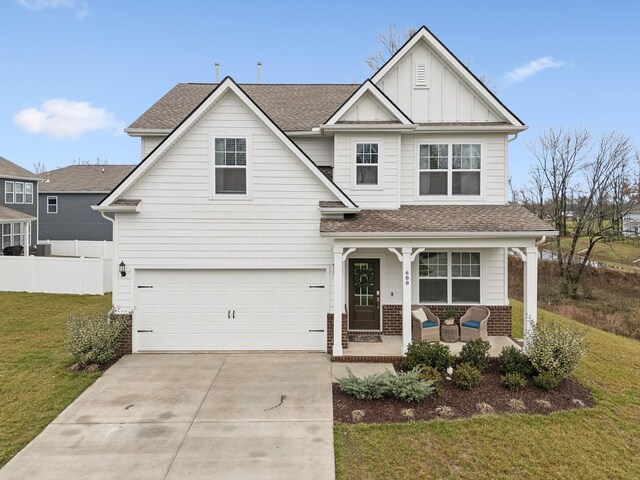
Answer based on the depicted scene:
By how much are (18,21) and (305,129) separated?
14849 mm

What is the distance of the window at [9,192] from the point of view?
2779 cm

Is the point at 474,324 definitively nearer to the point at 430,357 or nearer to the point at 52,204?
the point at 430,357

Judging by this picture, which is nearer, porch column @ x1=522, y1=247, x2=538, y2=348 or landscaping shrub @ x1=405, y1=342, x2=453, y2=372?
landscaping shrub @ x1=405, y1=342, x2=453, y2=372

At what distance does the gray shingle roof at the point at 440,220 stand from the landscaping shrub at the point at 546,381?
3.44 m

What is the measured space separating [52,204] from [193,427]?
32496 millimetres

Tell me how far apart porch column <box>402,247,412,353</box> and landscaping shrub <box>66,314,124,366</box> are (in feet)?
23.8

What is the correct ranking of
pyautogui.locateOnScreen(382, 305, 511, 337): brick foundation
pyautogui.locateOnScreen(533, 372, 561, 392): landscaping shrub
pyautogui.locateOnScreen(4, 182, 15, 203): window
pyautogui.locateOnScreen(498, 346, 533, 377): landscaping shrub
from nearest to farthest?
pyautogui.locateOnScreen(533, 372, 561, 392): landscaping shrub
pyautogui.locateOnScreen(498, 346, 533, 377): landscaping shrub
pyautogui.locateOnScreen(382, 305, 511, 337): brick foundation
pyautogui.locateOnScreen(4, 182, 15, 203): window

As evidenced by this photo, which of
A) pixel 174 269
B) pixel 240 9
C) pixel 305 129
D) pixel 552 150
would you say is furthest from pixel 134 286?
pixel 552 150

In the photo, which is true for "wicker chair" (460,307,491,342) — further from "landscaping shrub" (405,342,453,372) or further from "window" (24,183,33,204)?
"window" (24,183,33,204)

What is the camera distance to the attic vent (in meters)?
12.4

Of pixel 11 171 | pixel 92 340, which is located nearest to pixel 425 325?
pixel 92 340

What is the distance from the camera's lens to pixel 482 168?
12.2 m

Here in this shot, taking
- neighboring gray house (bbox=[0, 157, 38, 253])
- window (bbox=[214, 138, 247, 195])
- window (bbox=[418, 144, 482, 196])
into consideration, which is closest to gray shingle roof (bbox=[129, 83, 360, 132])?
window (bbox=[214, 138, 247, 195])

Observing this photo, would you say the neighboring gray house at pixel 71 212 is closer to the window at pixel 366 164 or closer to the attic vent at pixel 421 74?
the window at pixel 366 164
